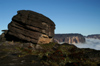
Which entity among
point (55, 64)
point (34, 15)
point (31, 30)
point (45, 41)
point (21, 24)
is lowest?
point (55, 64)

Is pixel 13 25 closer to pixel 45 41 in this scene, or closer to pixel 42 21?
pixel 42 21

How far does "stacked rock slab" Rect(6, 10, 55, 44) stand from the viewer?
2925cm

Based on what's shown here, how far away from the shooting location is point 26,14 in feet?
102

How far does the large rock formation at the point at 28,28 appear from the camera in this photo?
96.0ft

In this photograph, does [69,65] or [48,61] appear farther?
[48,61]

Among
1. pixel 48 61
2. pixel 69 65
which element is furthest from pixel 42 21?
pixel 69 65

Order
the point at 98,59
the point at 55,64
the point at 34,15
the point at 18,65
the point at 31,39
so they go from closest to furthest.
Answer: the point at 18,65 < the point at 55,64 < the point at 98,59 < the point at 31,39 < the point at 34,15

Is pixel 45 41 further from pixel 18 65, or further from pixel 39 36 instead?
pixel 18 65

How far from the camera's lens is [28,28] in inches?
1160

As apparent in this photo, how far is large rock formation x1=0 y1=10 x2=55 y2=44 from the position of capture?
29.2 meters

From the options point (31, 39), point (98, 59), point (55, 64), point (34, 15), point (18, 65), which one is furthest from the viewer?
point (34, 15)

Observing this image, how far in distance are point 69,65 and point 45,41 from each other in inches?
700

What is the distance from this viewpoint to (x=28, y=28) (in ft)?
96.6

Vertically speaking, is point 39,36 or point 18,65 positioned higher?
point 39,36
